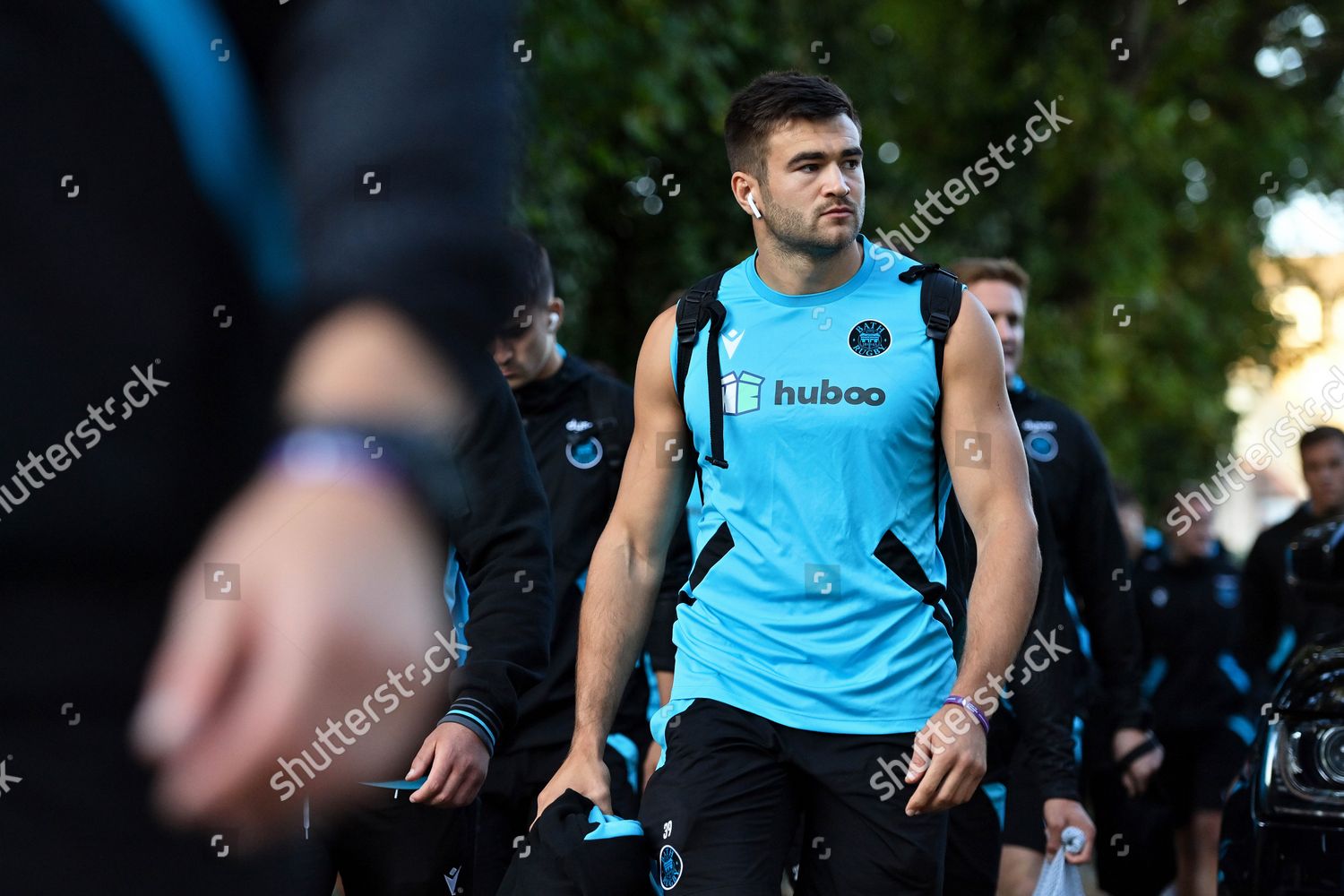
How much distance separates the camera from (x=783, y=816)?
13.5 feet

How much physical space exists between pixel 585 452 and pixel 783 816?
2.29 metres

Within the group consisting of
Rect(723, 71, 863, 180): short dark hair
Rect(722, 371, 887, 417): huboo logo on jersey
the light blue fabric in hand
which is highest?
Rect(723, 71, 863, 180): short dark hair

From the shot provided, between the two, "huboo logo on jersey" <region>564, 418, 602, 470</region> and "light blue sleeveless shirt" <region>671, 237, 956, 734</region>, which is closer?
"light blue sleeveless shirt" <region>671, 237, 956, 734</region>

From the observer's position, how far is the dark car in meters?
4.74

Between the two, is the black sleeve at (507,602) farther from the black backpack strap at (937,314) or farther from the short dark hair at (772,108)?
the short dark hair at (772,108)

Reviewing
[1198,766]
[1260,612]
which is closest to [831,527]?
[1260,612]

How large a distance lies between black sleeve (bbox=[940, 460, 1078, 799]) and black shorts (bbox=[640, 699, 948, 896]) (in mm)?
1886

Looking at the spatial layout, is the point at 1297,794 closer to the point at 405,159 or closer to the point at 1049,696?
the point at 1049,696

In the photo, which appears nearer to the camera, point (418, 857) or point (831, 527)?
point (418, 857)

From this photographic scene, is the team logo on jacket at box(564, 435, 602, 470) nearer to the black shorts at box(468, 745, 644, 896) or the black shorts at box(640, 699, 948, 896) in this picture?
the black shorts at box(468, 745, 644, 896)

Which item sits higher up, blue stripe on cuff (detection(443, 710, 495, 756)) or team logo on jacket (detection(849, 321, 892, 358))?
team logo on jacket (detection(849, 321, 892, 358))

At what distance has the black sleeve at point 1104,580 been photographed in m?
6.60

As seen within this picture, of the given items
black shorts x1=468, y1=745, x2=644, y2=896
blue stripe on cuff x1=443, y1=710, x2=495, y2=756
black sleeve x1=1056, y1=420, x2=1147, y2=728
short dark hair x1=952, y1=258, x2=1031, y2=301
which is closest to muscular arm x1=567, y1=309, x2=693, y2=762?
blue stripe on cuff x1=443, y1=710, x2=495, y2=756

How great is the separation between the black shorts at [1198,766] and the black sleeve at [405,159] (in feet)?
30.0
